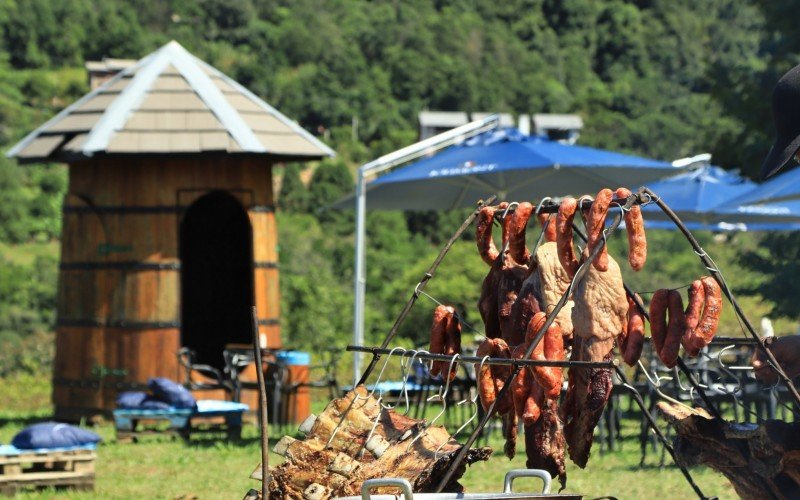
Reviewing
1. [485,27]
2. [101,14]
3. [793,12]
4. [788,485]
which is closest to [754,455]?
[788,485]

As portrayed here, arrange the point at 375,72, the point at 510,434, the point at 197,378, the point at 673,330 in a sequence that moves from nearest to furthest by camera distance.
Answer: the point at 673,330, the point at 510,434, the point at 197,378, the point at 375,72

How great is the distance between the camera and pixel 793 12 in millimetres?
20047

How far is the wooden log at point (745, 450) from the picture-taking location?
510 centimetres

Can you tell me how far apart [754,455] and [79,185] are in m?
10.7

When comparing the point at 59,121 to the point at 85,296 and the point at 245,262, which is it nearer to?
the point at 85,296

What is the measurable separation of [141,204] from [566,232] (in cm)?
942

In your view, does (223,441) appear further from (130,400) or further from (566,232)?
(566,232)

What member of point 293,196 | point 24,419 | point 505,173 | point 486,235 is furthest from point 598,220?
point 293,196

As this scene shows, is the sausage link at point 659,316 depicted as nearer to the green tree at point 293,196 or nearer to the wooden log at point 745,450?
the wooden log at point 745,450

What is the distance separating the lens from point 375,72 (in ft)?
311

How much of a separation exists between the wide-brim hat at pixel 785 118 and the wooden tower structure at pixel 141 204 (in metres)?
9.53

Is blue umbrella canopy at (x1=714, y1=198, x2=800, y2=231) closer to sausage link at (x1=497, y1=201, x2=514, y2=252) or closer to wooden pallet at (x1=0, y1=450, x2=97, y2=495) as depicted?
wooden pallet at (x1=0, y1=450, x2=97, y2=495)

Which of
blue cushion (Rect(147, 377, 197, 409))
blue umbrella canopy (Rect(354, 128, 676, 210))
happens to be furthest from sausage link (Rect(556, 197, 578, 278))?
blue cushion (Rect(147, 377, 197, 409))

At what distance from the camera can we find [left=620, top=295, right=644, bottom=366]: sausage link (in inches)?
217
